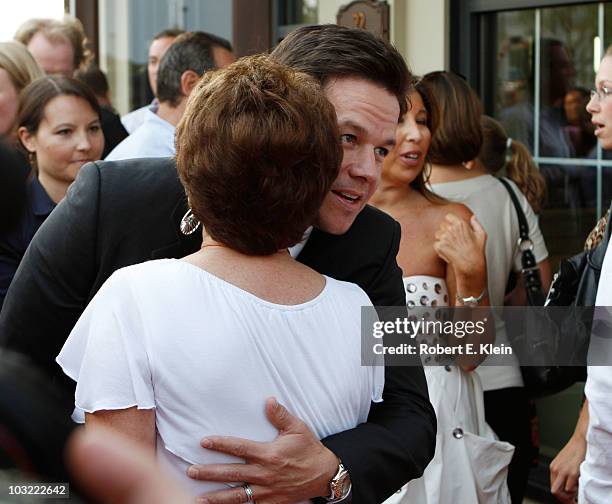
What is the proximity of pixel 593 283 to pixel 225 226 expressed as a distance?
5.49ft

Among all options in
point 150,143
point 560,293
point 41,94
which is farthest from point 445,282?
point 41,94

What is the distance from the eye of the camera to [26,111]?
4234 millimetres

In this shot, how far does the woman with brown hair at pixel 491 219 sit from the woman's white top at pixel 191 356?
2.25 meters

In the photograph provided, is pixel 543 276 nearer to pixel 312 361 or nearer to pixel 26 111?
pixel 26 111

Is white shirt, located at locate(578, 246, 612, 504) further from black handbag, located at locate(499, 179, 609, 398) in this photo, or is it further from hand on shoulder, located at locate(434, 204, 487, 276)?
hand on shoulder, located at locate(434, 204, 487, 276)

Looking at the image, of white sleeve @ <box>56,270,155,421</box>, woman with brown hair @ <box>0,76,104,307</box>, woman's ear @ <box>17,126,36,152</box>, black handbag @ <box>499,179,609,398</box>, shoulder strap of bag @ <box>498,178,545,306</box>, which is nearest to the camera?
white sleeve @ <box>56,270,155,421</box>

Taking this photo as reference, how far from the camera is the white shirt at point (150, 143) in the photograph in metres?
4.41

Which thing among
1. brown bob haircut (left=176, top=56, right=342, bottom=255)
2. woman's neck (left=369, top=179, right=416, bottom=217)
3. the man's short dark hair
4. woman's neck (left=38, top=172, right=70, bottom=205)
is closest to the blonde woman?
woman's neck (left=38, top=172, right=70, bottom=205)

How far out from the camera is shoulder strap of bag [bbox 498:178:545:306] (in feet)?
12.3

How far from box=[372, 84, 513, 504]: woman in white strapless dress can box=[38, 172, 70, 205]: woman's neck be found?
4.16 feet

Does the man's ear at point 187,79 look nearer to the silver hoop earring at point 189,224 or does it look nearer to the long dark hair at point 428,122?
the long dark hair at point 428,122

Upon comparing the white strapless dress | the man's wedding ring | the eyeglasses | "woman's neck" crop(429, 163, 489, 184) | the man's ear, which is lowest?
the white strapless dress

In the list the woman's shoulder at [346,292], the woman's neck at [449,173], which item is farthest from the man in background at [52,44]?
the woman's shoulder at [346,292]

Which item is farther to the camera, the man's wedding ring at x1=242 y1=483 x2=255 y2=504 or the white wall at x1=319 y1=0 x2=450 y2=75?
the white wall at x1=319 y1=0 x2=450 y2=75
